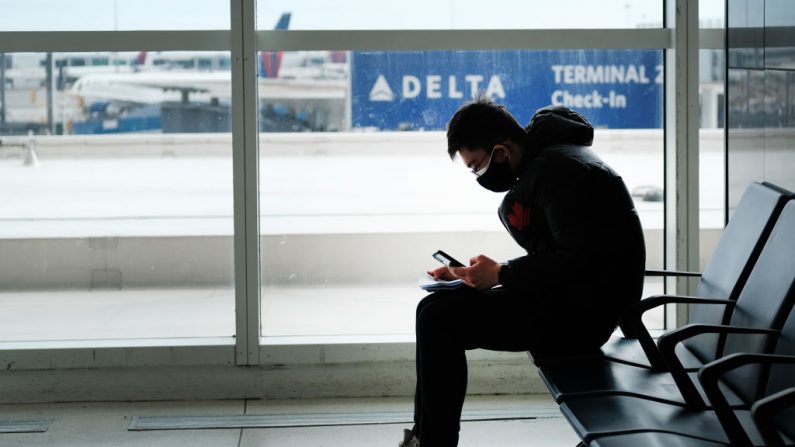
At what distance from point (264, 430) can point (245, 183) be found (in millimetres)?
992

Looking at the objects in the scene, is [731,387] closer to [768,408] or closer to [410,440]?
[768,408]

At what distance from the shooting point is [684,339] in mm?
2283

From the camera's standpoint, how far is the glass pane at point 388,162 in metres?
3.97

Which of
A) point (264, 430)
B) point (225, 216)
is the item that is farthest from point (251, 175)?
point (264, 430)

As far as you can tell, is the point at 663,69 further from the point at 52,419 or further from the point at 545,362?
the point at 52,419

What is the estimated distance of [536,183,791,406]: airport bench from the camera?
2533 mm

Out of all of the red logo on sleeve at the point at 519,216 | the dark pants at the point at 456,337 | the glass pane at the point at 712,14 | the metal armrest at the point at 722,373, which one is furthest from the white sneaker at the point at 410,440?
the glass pane at the point at 712,14

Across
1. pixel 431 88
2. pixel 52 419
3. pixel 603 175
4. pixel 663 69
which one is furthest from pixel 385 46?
pixel 52 419

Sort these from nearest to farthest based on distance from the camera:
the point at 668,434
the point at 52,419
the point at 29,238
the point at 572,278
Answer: the point at 668,434 → the point at 572,278 → the point at 52,419 → the point at 29,238

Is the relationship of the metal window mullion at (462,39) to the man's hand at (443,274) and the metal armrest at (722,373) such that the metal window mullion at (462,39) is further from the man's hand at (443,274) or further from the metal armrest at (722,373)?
the metal armrest at (722,373)

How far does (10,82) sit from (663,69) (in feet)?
8.92

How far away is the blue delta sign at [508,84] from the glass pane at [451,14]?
117mm

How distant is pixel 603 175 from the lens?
270 centimetres

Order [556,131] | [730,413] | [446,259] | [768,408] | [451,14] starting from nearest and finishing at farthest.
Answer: [768,408]
[730,413]
[556,131]
[446,259]
[451,14]
